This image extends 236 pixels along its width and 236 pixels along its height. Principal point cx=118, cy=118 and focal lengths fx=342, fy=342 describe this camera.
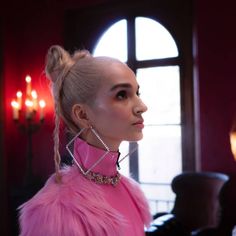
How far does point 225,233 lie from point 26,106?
2.02 meters

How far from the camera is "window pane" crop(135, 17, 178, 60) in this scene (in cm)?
308

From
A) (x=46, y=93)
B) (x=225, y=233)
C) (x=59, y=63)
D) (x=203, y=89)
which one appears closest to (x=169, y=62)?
(x=203, y=89)

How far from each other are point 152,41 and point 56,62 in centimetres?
248

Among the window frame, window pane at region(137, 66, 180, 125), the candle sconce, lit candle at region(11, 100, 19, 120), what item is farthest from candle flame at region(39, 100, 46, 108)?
window pane at region(137, 66, 180, 125)

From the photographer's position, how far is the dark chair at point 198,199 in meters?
2.38

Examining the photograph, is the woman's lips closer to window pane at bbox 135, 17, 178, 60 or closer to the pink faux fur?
the pink faux fur

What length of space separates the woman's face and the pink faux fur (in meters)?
0.11

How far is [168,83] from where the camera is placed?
3.07 metres

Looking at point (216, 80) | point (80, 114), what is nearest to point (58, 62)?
point (80, 114)

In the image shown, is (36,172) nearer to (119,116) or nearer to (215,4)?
(215,4)

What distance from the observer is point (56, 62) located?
779 millimetres

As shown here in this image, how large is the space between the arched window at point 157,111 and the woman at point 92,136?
2.26 metres

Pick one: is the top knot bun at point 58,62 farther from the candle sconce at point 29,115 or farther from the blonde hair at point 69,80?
the candle sconce at point 29,115

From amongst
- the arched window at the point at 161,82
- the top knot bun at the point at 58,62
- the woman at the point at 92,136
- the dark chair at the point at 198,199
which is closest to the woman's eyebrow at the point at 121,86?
the woman at the point at 92,136
